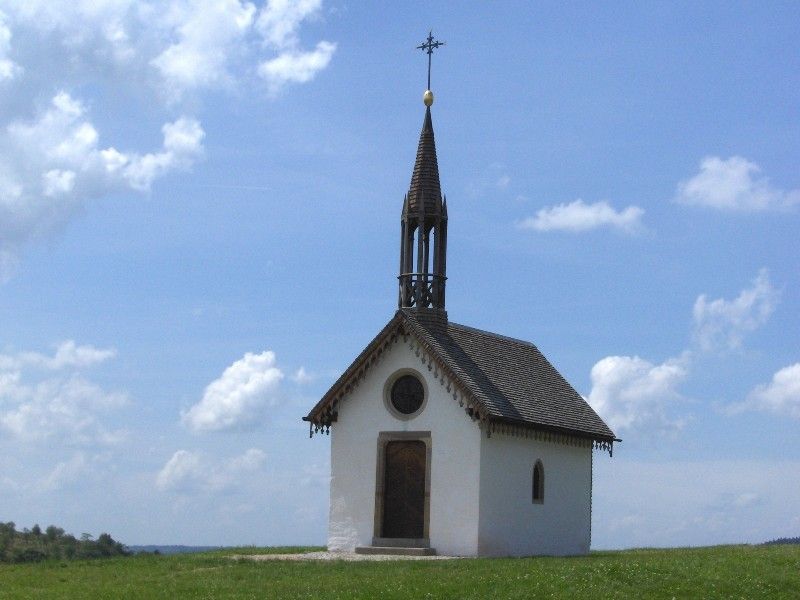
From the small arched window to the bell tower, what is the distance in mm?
6046

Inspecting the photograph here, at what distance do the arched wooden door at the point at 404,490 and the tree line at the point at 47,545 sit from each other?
12.4 m

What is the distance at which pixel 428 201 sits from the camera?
4100cm

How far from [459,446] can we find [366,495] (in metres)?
3.61

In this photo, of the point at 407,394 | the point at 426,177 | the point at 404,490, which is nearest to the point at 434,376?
the point at 407,394

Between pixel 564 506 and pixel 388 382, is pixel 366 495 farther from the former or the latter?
pixel 564 506

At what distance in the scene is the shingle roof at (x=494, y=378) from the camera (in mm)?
37625

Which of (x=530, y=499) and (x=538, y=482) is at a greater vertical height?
(x=538, y=482)

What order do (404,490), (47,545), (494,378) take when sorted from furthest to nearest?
(47,545) < (494,378) < (404,490)

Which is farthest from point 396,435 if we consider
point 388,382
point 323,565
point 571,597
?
point 571,597

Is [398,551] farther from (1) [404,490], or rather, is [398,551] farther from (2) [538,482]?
(2) [538,482]

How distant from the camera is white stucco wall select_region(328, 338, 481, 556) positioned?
36969 millimetres

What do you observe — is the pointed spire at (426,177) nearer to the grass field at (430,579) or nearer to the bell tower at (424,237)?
the bell tower at (424,237)

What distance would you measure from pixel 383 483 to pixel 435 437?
2.36 meters

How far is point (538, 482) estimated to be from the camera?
132 feet
